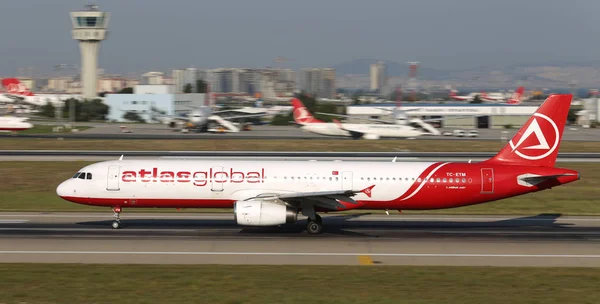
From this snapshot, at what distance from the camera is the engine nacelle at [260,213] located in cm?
2845

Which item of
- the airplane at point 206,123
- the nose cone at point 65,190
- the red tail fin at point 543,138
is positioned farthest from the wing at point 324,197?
the airplane at point 206,123

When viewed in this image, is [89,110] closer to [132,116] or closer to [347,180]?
[132,116]

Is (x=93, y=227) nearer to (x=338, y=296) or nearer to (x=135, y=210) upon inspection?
(x=135, y=210)

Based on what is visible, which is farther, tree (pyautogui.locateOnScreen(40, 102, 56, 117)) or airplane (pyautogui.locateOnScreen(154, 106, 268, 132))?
tree (pyautogui.locateOnScreen(40, 102, 56, 117))

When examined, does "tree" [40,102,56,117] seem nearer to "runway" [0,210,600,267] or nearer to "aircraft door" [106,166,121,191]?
"runway" [0,210,600,267]

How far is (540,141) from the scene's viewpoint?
31578 mm

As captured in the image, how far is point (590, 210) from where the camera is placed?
129 ft

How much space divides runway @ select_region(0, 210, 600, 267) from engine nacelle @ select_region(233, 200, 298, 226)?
764 millimetres

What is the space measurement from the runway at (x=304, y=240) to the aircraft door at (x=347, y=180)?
2134mm

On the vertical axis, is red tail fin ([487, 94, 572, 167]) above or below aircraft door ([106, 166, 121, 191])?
above

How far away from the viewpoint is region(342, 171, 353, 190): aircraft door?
1203 inches

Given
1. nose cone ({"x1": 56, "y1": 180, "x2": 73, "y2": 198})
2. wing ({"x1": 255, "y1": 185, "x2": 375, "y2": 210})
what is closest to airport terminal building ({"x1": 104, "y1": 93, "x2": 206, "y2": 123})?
nose cone ({"x1": 56, "y1": 180, "x2": 73, "y2": 198})

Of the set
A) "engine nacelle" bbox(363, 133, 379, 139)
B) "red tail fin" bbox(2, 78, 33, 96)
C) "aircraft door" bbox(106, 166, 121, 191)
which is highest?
"red tail fin" bbox(2, 78, 33, 96)

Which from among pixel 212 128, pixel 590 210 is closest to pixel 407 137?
pixel 212 128
